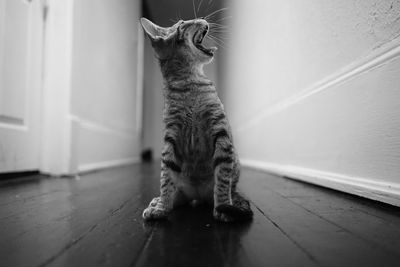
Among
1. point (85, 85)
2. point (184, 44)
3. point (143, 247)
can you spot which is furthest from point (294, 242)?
point (85, 85)

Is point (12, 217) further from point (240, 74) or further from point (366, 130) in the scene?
point (240, 74)

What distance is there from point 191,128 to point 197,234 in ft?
Result: 1.12

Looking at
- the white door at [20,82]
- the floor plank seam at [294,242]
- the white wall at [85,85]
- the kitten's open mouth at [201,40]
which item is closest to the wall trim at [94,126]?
the white wall at [85,85]

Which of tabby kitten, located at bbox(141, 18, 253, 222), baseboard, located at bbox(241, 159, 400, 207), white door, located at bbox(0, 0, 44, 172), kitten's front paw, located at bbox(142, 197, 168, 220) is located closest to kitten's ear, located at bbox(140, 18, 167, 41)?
tabby kitten, located at bbox(141, 18, 253, 222)

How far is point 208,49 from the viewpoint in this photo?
101cm

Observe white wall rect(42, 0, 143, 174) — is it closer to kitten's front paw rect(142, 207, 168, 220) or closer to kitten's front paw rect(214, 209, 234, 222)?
kitten's front paw rect(142, 207, 168, 220)

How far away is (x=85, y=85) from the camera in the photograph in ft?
7.41

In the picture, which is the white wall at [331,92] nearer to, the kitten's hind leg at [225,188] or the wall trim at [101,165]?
Result: the kitten's hind leg at [225,188]

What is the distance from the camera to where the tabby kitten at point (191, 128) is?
0.90 metres

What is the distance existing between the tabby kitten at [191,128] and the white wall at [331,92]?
0.53 meters

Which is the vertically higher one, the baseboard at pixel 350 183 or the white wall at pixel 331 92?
the white wall at pixel 331 92

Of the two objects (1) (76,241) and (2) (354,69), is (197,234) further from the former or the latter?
(2) (354,69)

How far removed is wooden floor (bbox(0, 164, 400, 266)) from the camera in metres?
0.56

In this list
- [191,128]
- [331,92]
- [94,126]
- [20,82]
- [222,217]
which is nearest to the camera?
[222,217]
